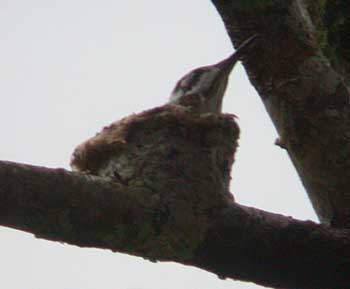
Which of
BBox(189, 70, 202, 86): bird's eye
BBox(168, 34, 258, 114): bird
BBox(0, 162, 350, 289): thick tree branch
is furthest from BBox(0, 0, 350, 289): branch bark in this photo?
A: BBox(189, 70, 202, 86): bird's eye

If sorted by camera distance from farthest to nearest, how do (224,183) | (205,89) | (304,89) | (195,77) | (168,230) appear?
(195,77) < (205,89) < (224,183) < (304,89) < (168,230)

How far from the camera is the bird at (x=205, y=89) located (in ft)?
15.6

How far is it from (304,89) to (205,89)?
60.6 inches

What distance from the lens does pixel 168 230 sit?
110 inches

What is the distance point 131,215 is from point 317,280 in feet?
2.50

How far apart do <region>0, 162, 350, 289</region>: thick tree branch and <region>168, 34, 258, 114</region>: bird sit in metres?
1.84

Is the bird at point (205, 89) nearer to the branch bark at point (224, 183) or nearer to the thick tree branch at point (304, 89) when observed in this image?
the branch bark at point (224, 183)

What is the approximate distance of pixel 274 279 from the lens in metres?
2.91

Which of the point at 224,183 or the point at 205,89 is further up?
the point at 205,89

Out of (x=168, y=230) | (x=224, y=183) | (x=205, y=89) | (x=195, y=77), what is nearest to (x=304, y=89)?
(x=224, y=183)

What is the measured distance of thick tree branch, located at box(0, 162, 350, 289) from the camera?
2543 mm

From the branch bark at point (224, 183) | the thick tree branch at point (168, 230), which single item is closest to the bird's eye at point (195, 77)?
the branch bark at point (224, 183)

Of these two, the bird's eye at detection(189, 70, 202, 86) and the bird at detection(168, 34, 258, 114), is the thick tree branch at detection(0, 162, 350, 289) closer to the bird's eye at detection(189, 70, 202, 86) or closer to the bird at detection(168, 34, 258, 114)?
the bird at detection(168, 34, 258, 114)

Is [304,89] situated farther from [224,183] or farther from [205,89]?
[205,89]
